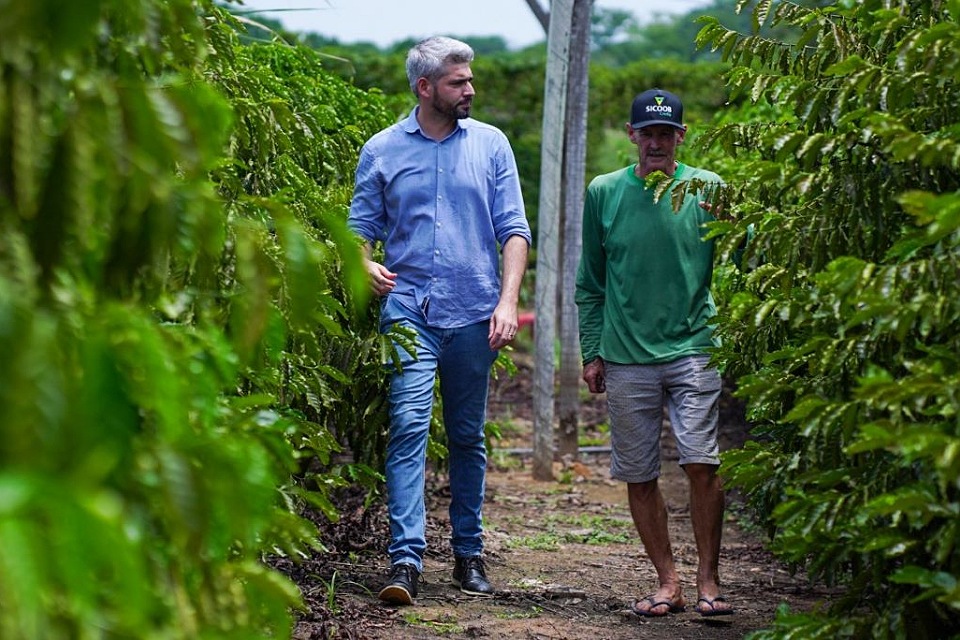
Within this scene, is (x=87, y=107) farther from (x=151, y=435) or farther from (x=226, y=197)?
(x=226, y=197)

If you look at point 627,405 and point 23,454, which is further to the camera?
point 627,405

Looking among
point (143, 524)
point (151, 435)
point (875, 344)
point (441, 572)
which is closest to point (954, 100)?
point (875, 344)

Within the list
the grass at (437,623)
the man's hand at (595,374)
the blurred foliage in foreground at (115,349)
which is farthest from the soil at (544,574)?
the blurred foliage in foreground at (115,349)

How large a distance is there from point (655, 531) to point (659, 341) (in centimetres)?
71

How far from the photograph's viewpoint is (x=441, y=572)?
219 inches

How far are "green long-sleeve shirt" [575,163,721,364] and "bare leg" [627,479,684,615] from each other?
19.7 inches

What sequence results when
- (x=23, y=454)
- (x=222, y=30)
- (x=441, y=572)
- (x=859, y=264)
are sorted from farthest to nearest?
(x=441, y=572)
(x=222, y=30)
(x=859, y=264)
(x=23, y=454)

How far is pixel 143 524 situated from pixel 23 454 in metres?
0.36

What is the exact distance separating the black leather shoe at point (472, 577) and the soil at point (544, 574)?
0.15 feet

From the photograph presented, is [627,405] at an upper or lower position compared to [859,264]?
lower

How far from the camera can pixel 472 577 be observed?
5184 mm

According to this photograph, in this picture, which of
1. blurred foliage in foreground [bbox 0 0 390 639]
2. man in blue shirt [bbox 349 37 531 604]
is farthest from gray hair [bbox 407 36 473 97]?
blurred foliage in foreground [bbox 0 0 390 639]

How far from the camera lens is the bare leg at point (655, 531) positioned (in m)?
5.02

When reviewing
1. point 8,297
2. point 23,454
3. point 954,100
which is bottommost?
point 23,454
